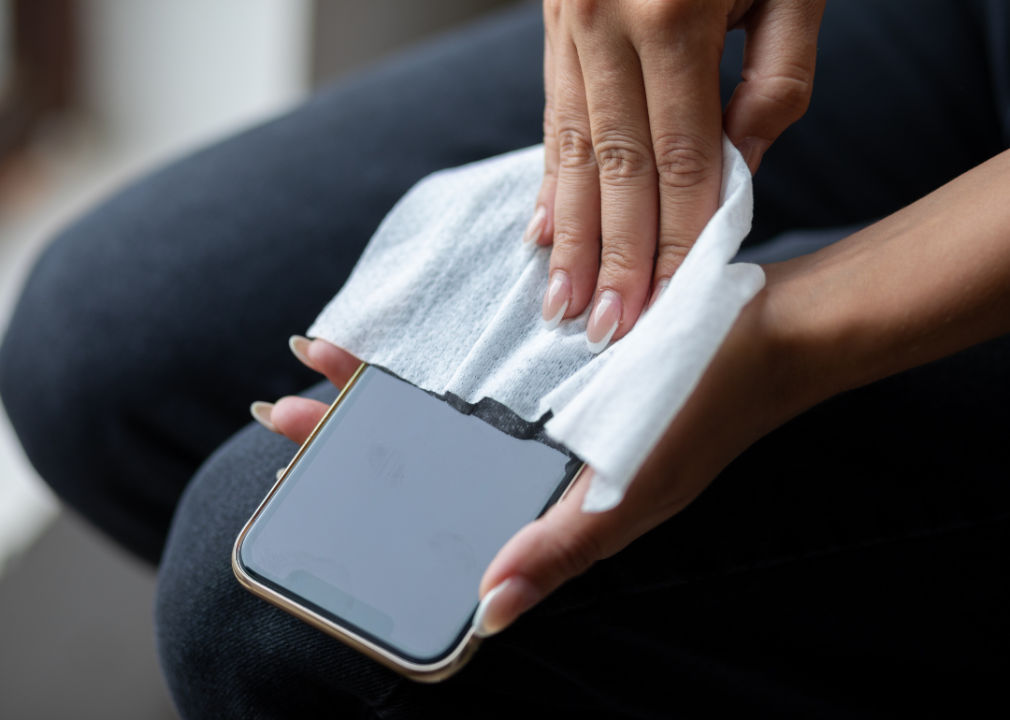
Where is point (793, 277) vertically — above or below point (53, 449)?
above

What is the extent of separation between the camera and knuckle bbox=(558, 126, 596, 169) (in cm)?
50

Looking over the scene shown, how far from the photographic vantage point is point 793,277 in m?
0.43

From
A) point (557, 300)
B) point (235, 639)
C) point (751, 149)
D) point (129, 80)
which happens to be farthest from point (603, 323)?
point (129, 80)

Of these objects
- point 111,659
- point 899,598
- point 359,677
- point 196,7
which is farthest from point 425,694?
point 196,7

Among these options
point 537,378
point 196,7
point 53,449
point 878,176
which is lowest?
point 53,449

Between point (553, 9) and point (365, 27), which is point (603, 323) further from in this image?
point (365, 27)

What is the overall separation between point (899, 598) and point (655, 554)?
0.45ft

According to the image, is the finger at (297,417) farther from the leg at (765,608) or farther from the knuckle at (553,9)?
the knuckle at (553,9)

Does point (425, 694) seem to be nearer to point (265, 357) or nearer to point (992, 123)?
point (265, 357)

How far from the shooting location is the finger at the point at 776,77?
0.47 metres

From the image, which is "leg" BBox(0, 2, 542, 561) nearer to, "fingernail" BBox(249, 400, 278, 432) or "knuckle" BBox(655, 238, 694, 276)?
"fingernail" BBox(249, 400, 278, 432)

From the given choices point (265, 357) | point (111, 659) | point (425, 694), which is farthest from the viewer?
point (111, 659)

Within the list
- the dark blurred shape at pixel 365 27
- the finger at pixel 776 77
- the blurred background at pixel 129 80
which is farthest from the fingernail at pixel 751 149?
the dark blurred shape at pixel 365 27

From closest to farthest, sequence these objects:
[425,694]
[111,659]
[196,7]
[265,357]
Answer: [425,694] < [265,357] < [111,659] < [196,7]
